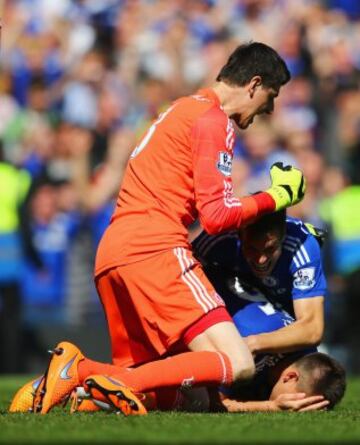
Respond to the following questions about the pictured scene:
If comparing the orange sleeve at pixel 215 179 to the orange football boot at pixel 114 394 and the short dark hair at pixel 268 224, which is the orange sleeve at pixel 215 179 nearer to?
the short dark hair at pixel 268 224

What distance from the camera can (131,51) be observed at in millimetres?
14172

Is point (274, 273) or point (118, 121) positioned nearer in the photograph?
point (274, 273)

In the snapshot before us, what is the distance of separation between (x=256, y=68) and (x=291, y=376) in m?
1.64

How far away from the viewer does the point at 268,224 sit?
663 centimetres

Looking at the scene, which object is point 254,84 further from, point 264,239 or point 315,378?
point 315,378

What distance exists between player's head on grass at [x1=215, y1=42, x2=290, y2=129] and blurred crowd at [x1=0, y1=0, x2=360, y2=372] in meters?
5.83

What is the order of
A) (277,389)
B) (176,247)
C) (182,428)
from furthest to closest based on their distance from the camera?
1. (277,389)
2. (176,247)
3. (182,428)

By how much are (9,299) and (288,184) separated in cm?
616

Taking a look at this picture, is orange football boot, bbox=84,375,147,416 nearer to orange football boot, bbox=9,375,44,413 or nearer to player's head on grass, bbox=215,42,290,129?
→ orange football boot, bbox=9,375,44,413

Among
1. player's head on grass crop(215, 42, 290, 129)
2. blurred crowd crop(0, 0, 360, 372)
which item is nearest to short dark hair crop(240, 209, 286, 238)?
player's head on grass crop(215, 42, 290, 129)

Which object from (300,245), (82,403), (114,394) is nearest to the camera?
(114,394)

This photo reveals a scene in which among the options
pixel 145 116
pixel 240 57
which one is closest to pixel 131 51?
pixel 145 116

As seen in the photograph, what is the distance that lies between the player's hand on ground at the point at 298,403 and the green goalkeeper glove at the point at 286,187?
3.23 ft

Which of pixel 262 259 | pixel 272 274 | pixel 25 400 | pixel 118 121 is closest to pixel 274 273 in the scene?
pixel 272 274
